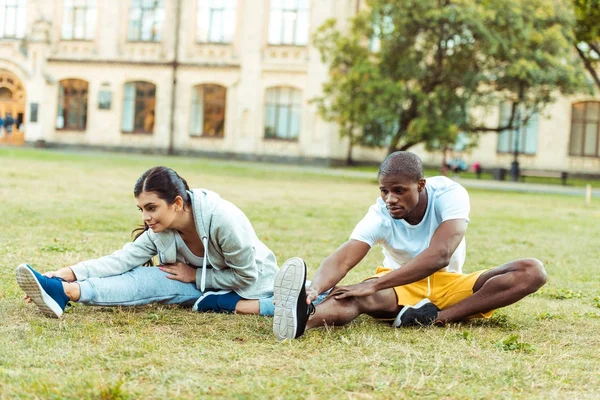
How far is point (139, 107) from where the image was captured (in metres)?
40.6

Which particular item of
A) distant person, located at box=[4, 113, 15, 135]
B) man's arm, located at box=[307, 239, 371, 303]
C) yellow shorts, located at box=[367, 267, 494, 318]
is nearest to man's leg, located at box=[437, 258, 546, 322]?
yellow shorts, located at box=[367, 267, 494, 318]

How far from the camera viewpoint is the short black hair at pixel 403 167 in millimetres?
5164

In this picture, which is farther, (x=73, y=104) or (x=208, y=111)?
(x=73, y=104)

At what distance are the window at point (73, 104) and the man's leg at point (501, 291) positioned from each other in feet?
123

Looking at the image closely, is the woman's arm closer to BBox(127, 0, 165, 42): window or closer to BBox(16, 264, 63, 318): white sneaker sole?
BBox(16, 264, 63, 318): white sneaker sole

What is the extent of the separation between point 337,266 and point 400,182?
63 centimetres

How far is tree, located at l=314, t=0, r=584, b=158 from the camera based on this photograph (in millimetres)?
25094

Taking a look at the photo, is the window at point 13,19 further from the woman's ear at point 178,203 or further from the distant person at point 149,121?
the woman's ear at point 178,203

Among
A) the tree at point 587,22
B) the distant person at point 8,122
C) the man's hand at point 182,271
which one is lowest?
the man's hand at point 182,271

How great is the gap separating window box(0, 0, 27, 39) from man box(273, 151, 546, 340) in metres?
39.3

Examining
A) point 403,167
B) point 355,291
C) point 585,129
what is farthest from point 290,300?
point 585,129

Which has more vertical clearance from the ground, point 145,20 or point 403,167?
point 145,20

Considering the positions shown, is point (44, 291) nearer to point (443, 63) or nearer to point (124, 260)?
point (124, 260)

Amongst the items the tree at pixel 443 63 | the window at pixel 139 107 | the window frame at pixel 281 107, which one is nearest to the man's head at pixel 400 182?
the tree at pixel 443 63
